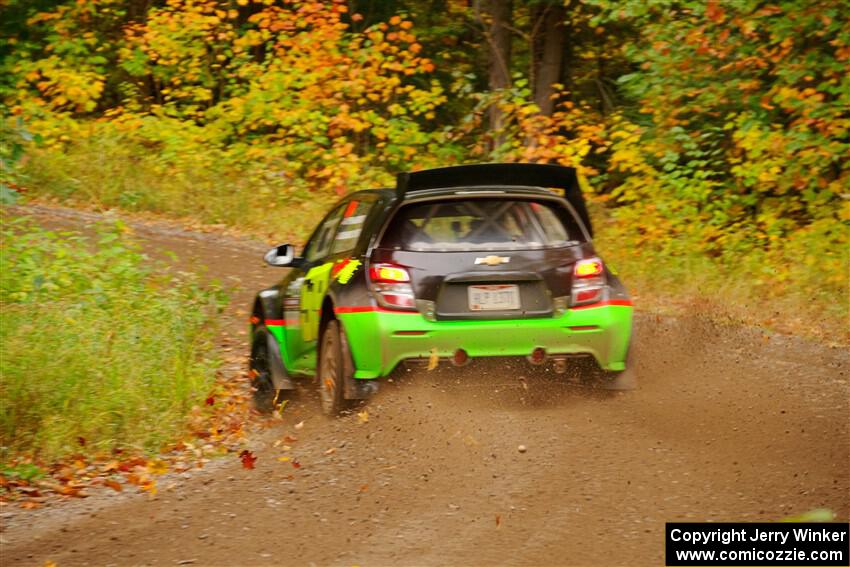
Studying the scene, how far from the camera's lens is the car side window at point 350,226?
8.84m

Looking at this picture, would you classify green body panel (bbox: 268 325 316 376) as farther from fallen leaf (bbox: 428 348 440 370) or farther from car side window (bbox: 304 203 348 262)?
fallen leaf (bbox: 428 348 440 370)

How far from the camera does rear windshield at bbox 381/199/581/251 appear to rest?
8.34m

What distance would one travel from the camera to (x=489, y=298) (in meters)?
8.11

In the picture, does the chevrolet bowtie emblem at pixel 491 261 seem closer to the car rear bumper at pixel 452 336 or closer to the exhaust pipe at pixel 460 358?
the car rear bumper at pixel 452 336

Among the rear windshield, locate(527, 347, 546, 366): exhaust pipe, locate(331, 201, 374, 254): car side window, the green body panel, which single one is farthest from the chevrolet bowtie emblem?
the green body panel

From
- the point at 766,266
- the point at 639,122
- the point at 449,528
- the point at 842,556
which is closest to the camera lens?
the point at 842,556

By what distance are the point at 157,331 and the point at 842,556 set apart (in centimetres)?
687

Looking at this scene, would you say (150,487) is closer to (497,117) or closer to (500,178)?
(500,178)

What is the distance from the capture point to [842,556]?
524 cm

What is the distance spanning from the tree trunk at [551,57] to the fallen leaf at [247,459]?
1526cm

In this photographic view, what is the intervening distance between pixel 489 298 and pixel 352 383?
1.06 metres

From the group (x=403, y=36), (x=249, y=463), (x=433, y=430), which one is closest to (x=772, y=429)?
(x=433, y=430)

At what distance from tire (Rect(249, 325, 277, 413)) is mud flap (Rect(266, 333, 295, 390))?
101mm

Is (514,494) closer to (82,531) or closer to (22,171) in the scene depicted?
(82,531)
